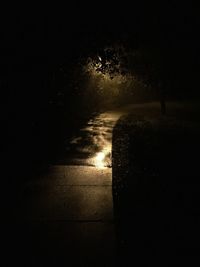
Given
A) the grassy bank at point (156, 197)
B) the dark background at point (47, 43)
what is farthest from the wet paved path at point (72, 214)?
the dark background at point (47, 43)

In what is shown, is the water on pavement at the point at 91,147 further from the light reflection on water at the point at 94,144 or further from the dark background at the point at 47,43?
the dark background at the point at 47,43

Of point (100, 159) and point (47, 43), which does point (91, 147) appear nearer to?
point (100, 159)

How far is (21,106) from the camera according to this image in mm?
8391

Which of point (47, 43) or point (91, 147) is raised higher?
point (47, 43)

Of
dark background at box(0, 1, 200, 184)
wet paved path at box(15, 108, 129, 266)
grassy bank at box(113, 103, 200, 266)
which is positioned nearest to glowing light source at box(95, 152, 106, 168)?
wet paved path at box(15, 108, 129, 266)

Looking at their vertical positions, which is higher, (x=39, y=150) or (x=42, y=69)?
(x=42, y=69)

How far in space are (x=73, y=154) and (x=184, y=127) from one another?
775 centimetres

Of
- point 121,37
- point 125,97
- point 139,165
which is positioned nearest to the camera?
point 121,37

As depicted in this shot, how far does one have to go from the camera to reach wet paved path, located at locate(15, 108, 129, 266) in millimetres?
4820

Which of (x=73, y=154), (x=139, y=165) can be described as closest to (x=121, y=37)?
(x=139, y=165)

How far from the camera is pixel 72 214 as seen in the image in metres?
5.99

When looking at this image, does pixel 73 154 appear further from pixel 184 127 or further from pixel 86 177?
pixel 184 127

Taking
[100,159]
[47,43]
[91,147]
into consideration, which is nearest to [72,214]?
[47,43]

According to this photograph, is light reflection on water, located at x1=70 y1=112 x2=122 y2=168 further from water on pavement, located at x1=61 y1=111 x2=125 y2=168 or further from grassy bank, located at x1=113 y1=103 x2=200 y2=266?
grassy bank, located at x1=113 y1=103 x2=200 y2=266
